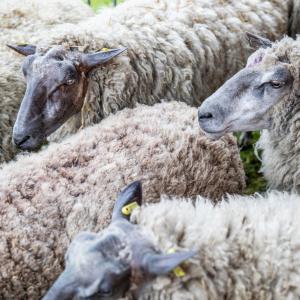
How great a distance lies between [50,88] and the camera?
3543 mm

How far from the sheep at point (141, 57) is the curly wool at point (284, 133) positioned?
928mm

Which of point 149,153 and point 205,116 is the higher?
point 205,116

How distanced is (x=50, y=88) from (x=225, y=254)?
1.82m

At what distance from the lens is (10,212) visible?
2.70m

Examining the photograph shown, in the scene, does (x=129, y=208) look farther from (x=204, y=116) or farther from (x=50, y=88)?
(x=50, y=88)

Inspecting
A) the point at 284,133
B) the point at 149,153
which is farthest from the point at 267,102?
the point at 149,153

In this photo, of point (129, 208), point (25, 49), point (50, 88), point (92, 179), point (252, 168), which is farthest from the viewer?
point (252, 168)

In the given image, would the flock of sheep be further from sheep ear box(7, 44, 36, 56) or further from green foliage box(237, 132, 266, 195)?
green foliage box(237, 132, 266, 195)

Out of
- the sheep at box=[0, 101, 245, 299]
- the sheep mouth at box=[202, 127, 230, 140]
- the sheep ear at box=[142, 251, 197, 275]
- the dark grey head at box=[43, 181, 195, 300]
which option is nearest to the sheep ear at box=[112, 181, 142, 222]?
the dark grey head at box=[43, 181, 195, 300]

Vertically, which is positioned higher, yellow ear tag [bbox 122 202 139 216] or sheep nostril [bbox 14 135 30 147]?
yellow ear tag [bbox 122 202 139 216]

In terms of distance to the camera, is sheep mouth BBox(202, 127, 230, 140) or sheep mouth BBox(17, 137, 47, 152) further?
sheep mouth BBox(17, 137, 47, 152)

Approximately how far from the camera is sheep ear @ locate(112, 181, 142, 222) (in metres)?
2.29

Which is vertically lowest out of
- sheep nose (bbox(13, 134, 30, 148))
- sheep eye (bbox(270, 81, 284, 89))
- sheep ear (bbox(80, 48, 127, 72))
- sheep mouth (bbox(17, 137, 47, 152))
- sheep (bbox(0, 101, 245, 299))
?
sheep mouth (bbox(17, 137, 47, 152))

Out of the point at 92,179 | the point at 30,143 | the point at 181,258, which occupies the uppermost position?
the point at 181,258
